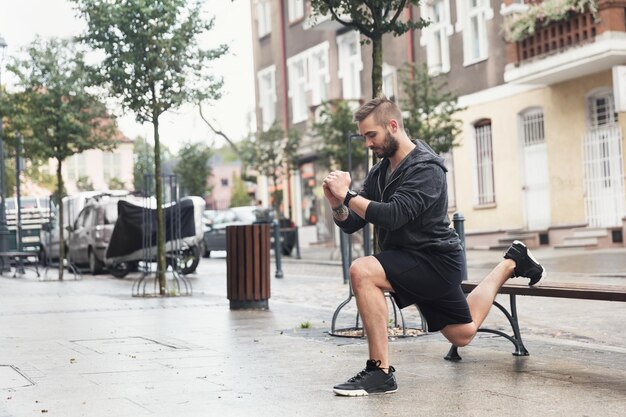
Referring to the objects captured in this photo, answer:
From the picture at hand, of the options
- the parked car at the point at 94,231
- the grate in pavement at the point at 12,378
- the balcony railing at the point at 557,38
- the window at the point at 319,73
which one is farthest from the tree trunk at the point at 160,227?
the window at the point at 319,73

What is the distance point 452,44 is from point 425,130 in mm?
5896

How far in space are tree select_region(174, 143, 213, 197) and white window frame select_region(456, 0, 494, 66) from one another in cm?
2585

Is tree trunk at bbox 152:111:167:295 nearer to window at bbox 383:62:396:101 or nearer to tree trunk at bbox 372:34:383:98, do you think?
tree trunk at bbox 372:34:383:98

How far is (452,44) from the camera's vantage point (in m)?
31.3

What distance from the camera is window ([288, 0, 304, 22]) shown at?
40.9 m

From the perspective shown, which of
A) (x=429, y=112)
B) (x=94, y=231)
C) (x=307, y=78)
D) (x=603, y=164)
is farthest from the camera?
(x=307, y=78)

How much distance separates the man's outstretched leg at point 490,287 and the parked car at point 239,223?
83.4 feet

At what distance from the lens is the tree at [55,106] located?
22.6 meters

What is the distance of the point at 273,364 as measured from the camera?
7930mm

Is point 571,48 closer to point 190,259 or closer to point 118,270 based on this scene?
point 190,259

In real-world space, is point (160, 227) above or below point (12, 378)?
above

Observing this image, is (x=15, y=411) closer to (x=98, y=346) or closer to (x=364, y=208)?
(x=364, y=208)

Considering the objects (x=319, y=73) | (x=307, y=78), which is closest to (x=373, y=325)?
(x=319, y=73)

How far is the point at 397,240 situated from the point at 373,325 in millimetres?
540
